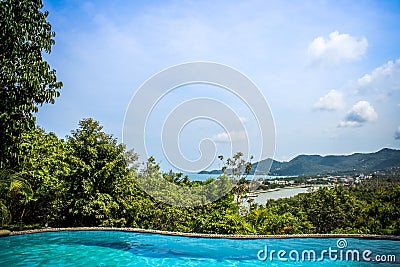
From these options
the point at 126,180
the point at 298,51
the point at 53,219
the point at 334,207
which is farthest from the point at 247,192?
the point at 53,219

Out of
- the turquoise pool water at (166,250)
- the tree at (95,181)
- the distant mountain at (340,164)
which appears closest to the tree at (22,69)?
the turquoise pool water at (166,250)

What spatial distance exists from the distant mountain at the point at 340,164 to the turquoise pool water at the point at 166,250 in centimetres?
411

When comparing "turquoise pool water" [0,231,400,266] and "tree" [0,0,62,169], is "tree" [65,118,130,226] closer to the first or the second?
"turquoise pool water" [0,231,400,266]

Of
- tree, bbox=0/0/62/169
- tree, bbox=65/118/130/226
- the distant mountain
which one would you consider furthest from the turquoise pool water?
the distant mountain

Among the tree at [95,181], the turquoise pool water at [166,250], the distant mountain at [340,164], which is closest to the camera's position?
the turquoise pool water at [166,250]

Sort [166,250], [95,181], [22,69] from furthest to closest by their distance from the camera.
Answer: [95,181], [166,250], [22,69]

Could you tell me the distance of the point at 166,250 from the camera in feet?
25.4

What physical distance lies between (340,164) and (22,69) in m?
Result: 17.5

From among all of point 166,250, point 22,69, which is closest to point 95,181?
point 166,250

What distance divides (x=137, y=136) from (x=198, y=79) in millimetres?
2362

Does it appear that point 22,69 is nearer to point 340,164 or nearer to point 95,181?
point 95,181

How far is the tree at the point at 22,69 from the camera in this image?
6.52 metres

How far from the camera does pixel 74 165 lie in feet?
31.8

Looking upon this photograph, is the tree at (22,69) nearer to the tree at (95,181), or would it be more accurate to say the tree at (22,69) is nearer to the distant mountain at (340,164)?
the tree at (95,181)
